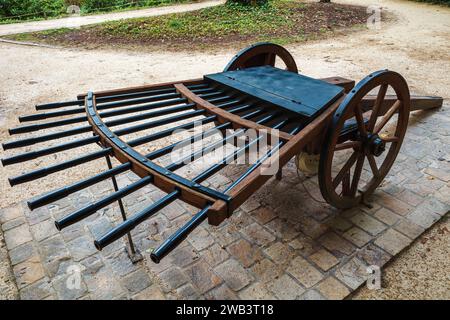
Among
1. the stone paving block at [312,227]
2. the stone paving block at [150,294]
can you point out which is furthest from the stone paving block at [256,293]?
the stone paving block at [312,227]

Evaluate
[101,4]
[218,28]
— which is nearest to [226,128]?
[218,28]

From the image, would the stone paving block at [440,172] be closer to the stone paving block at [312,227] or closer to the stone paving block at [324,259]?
the stone paving block at [312,227]

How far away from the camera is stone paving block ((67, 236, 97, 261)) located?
2.43 meters

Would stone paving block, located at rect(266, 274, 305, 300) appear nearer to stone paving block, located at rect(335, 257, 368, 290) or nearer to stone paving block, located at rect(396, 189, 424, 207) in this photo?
stone paving block, located at rect(335, 257, 368, 290)

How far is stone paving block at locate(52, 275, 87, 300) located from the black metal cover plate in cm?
180

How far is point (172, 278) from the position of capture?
2242 mm

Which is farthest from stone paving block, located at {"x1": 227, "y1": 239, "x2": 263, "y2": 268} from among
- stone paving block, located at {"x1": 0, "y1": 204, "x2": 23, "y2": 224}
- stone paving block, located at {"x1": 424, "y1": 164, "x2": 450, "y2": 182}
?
stone paving block, located at {"x1": 424, "y1": 164, "x2": 450, "y2": 182}

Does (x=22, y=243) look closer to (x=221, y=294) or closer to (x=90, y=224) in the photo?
(x=90, y=224)

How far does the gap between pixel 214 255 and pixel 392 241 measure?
134cm

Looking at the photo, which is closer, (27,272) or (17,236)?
(27,272)

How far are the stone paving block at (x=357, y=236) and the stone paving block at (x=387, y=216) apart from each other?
249mm

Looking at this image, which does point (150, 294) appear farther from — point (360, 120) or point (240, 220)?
point (360, 120)

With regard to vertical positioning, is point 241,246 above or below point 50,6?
below

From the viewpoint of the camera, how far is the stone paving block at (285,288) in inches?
83.4
